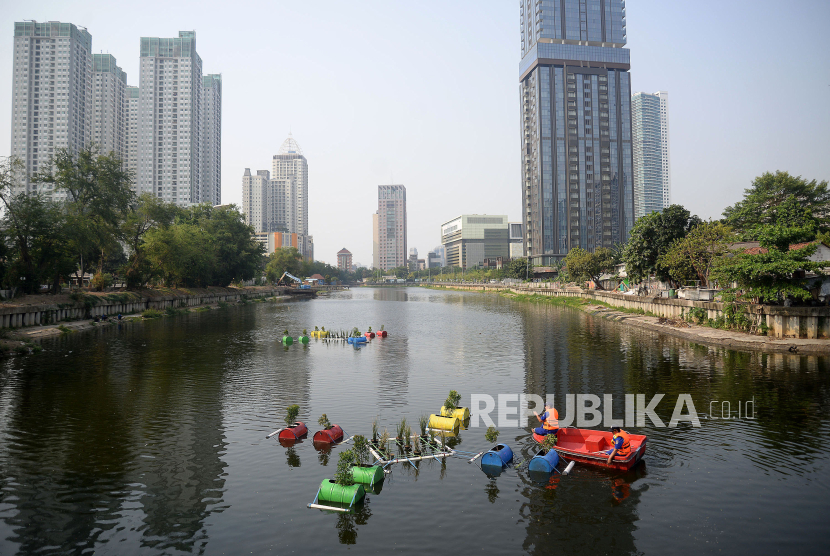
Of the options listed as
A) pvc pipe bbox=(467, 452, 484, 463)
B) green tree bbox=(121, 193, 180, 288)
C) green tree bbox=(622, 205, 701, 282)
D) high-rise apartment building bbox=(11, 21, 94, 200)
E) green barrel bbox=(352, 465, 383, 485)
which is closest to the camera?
green barrel bbox=(352, 465, 383, 485)

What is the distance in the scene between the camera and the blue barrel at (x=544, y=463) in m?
19.1

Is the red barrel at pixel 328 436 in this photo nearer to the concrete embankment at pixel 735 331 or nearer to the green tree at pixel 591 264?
the concrete embankment at pixel 735 331

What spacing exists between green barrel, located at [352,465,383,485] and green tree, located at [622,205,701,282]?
6563 cm

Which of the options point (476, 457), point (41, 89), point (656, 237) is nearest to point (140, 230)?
point (656, 237)

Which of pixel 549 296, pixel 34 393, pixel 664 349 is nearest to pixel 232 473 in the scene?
pixel 34 393

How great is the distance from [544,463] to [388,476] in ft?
19.6

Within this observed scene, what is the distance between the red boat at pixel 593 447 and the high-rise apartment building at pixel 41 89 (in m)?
222

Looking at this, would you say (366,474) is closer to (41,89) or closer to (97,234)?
(97,234)

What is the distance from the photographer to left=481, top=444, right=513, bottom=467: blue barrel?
63.9 feet

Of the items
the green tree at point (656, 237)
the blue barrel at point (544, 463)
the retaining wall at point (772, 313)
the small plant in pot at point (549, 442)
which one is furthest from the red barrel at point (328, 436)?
the green tree at point (656, 237)

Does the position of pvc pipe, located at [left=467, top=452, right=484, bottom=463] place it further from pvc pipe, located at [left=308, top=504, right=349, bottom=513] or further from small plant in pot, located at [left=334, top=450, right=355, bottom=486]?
pvc pipe, located at [left=308, top=504, right=349, bottom=513]

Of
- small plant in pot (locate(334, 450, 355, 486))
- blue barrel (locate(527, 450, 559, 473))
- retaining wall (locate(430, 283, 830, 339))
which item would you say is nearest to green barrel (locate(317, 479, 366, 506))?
small plant in pot (locate(334, 450, 355, 486))

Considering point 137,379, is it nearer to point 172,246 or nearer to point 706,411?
point 706,411

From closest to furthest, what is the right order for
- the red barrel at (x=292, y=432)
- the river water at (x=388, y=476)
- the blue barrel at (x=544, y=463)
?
the river water at (x=388, y=476), the blue barrel at (x=544, y=463), the red barrel at (x=292, y=432)
